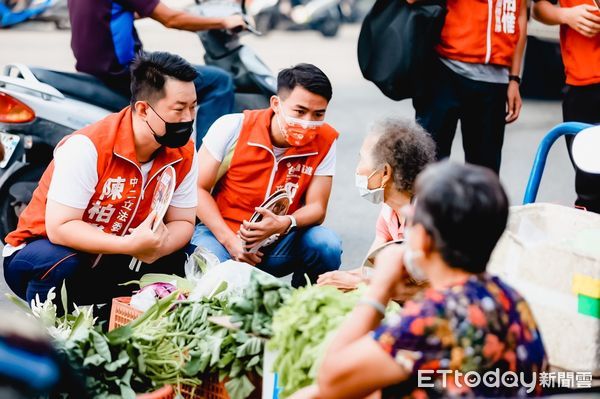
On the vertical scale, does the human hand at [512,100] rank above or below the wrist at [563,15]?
below

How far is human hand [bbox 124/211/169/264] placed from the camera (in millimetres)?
4027

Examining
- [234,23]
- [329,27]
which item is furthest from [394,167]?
[329,27]

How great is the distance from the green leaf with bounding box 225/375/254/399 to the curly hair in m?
1.03

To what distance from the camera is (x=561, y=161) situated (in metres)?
8.66

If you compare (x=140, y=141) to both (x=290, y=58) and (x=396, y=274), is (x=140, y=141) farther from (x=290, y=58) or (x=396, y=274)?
(x=290, y=58)

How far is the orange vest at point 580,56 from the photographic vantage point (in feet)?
16.3

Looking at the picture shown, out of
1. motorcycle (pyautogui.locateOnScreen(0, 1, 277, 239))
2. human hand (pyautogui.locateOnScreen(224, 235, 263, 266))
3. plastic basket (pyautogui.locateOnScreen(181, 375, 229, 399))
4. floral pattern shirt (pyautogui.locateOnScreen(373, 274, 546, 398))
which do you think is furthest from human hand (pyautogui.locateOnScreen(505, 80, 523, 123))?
floral pattern shirt (pyautogui.locateOnScreen(373, 274, 546, 398))

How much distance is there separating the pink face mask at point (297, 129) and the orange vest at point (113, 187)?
0.52 meters

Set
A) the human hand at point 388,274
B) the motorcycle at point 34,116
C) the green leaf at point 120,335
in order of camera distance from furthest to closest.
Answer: the motorcycle at point 34,116 → the green leaf at point 120,335 → the human hand at point 388,274

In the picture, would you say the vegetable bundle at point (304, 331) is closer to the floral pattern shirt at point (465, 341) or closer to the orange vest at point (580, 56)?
the floral pattern shirt at point (465, 341)

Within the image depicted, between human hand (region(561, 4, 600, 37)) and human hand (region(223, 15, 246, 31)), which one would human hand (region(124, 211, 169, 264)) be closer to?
human hand (region(223, 15, 246, 31))

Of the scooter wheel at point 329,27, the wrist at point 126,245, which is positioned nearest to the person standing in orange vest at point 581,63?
the wrist at point 126,245

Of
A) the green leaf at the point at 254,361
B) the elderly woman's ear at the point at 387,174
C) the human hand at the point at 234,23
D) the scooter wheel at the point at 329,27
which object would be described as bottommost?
→ the scooter wheel at the point at 329,27

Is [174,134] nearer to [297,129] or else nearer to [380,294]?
[297,129]
